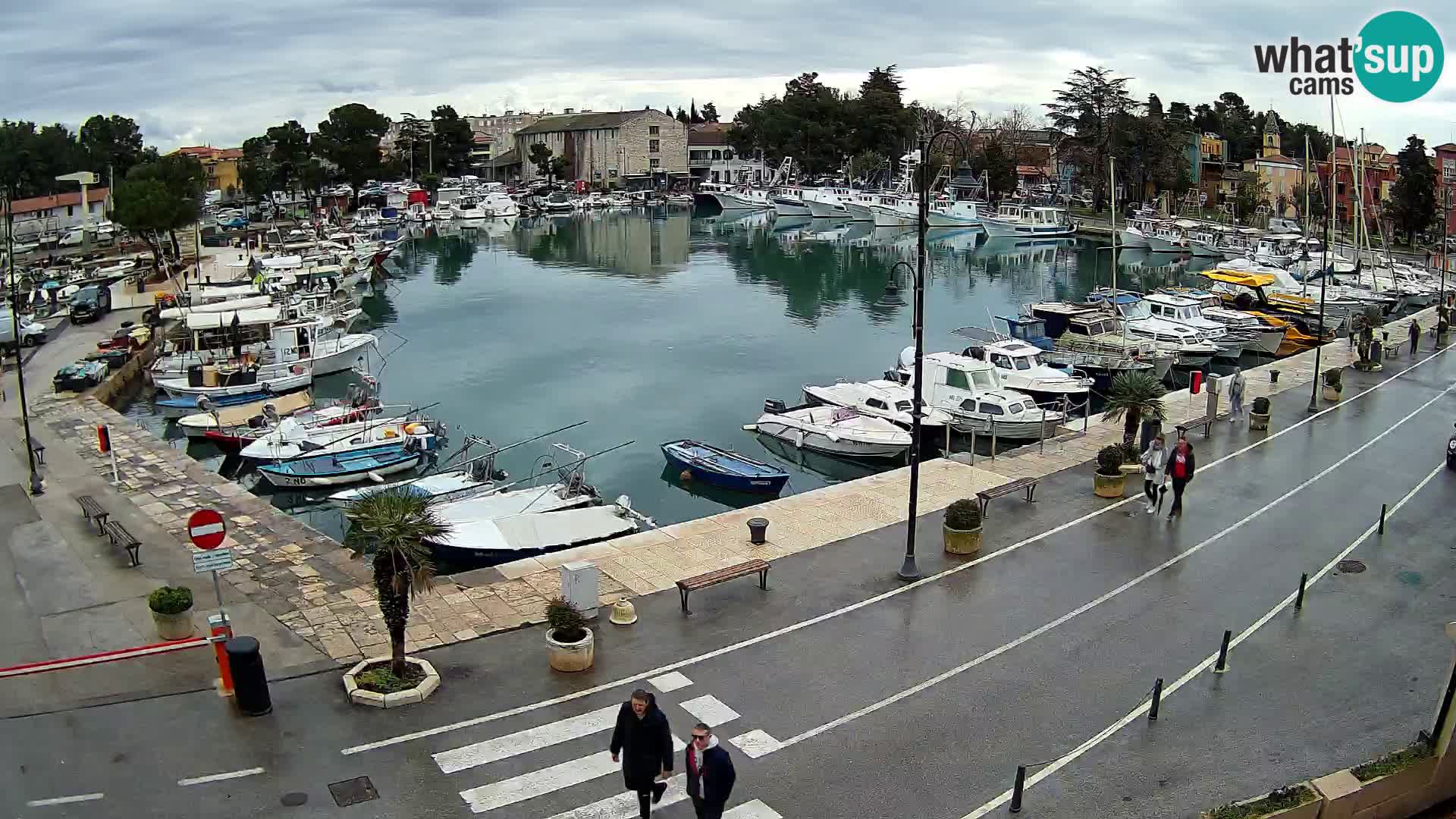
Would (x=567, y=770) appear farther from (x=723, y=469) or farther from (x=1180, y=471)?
(x=723, y=469)

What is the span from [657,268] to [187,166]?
3872 centimetres

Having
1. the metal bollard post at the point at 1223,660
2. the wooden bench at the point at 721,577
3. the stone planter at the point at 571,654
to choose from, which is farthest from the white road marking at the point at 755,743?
the metal bollard post at the point at 1223,660

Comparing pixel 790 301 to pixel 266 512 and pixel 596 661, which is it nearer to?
pixel 266 512

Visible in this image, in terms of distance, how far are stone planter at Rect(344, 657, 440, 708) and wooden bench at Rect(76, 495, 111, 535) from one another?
9573 mm

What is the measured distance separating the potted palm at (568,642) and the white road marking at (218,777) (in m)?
4.00

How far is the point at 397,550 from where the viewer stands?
46.3 ft

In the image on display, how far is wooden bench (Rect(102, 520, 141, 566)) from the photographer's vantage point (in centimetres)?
1994

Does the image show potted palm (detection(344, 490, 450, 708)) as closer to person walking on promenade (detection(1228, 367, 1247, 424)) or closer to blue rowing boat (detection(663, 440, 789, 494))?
blue rowing boat (detection(663, 440, 789, 494))

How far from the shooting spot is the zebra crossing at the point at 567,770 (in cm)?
1202

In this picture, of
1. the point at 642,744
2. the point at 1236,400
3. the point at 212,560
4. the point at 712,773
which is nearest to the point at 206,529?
the point at 212,560

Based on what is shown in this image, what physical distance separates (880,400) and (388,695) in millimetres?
23153

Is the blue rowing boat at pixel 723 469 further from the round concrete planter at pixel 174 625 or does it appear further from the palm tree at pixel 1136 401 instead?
the round concrete planter at pixel 174 625

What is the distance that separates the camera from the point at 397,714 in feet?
46.2

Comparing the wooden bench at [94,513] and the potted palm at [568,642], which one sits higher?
the wooden bench at [94,513]
